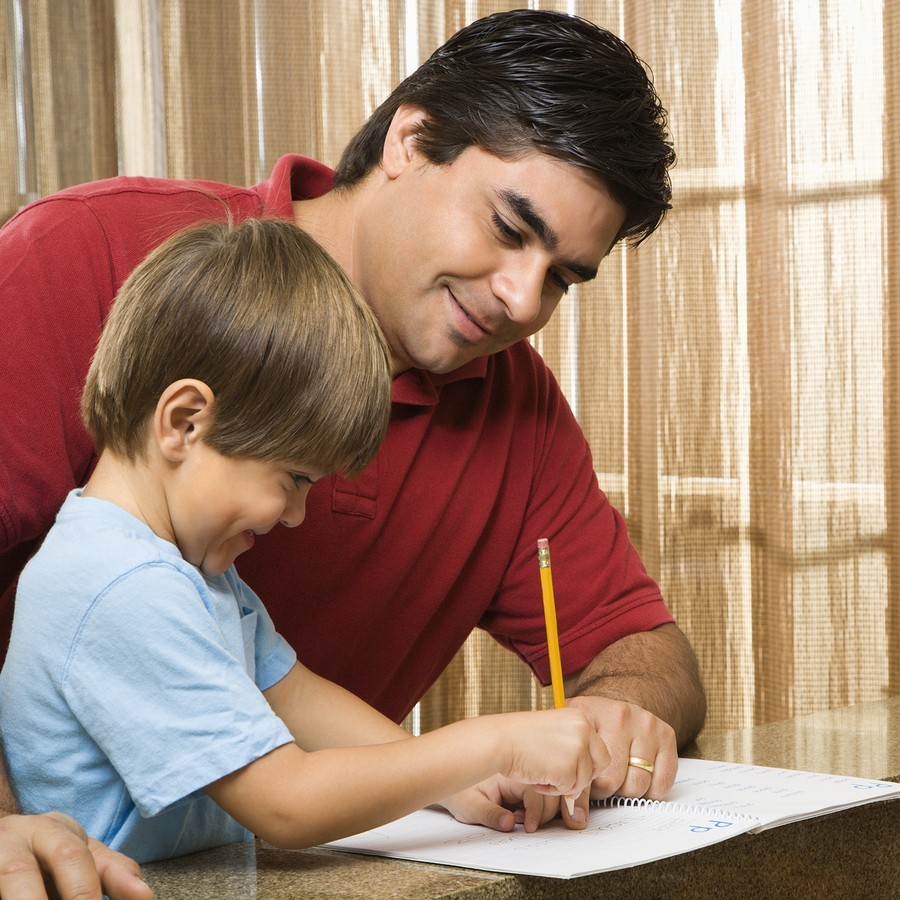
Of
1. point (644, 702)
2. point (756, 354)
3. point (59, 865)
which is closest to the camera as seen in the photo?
point (59, 865)

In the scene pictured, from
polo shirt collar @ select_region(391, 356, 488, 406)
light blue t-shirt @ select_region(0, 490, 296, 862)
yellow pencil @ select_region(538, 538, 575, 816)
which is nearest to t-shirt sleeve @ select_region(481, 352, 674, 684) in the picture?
polo shirt collar @ select_region(391, 356, 488, 406)

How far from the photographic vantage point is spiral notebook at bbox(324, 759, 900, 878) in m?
0.72

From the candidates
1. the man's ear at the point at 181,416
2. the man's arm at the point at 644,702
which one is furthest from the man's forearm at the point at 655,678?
the man's ear at the point at 181,416

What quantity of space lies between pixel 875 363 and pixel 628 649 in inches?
27.8

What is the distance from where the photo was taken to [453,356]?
47.0 inches

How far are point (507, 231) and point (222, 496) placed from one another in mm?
486

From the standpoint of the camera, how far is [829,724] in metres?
1.18

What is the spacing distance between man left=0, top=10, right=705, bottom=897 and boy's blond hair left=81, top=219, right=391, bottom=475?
212 mm

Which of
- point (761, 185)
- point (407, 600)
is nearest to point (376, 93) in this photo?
point (761, 185)

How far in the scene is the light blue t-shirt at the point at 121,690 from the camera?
69 centimetres

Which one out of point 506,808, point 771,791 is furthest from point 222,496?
point 771,791

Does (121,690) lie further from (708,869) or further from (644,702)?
(644,702)

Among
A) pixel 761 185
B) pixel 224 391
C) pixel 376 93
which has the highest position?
pixel 376 93

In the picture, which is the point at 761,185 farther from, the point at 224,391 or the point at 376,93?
the point at 224,391
